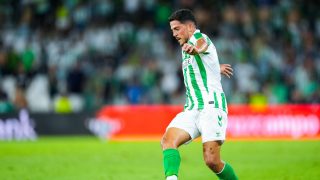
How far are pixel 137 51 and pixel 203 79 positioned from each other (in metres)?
16.1

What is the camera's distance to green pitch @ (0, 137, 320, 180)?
12969 millimetres

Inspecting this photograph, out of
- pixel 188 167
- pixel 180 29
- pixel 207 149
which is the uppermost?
pixel 180 29

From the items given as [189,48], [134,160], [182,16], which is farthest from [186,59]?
[134,160]

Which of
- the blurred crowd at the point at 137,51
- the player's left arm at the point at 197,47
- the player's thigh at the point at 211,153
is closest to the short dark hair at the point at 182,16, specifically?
the player's left arm at the point at 197,47

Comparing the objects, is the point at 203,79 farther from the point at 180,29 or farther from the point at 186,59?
the point at 180,29

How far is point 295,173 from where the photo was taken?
13.0 m

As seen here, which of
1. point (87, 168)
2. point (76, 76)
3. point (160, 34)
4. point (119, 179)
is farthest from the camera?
point (160, 34)

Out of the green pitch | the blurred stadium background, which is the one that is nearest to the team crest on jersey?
the green pitch

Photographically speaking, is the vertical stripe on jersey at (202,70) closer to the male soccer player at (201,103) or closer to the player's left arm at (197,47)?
the male soccer player at (201,103)

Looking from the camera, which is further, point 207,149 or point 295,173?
point 295,173

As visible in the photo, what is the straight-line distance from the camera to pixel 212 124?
381 inches

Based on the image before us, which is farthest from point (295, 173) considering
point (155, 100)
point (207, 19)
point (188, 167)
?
point (207, 19)

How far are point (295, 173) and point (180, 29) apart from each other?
4419 mm

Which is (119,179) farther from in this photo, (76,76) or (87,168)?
(76,76)
